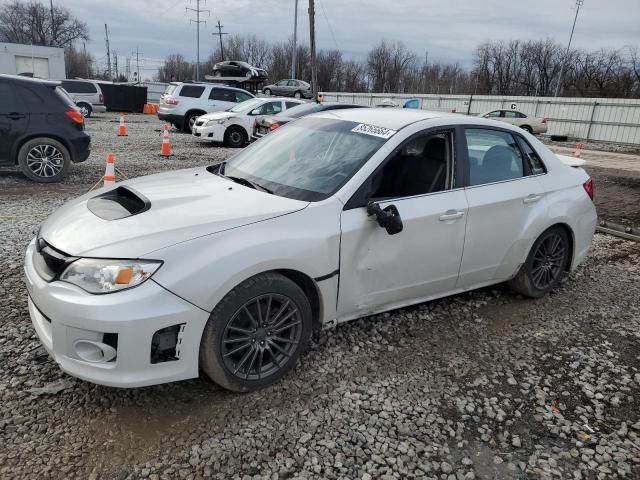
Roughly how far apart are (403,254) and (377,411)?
1.07 meters

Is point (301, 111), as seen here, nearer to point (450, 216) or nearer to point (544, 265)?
point (544, 265)

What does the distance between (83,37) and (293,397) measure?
291 ft

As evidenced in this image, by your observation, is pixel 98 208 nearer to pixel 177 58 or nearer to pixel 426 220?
pixel 426 220

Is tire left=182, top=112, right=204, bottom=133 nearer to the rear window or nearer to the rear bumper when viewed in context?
the rear window

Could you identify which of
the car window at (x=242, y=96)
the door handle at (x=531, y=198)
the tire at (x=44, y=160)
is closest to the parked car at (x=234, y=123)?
the car window at (x=242, y=96)

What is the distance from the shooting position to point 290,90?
36812 millimetres

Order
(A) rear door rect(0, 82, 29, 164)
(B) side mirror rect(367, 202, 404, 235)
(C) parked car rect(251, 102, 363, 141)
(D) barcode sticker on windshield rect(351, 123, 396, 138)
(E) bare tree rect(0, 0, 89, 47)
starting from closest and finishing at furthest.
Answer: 1. (B) side mirror rect(367, 202, 404, 235)
2. (D) barcode sticker on windshield rect(351, 123, 396, 138)
3. (A) rear door rect(0, 82, 29, 164)
4. (C) parked car rect(251, 102, 363, 141)
5. (E) bare tree rect(0, 0, 89, 47)

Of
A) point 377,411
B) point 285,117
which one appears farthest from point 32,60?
point 377,411

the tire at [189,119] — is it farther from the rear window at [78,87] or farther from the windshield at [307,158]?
the windshield at [307,158]

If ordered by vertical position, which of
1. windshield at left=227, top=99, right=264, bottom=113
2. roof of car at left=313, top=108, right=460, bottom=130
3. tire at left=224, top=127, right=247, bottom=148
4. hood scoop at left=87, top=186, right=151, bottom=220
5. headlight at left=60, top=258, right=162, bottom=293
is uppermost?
roof of car at left=313, top=108, right=460, bottom=130

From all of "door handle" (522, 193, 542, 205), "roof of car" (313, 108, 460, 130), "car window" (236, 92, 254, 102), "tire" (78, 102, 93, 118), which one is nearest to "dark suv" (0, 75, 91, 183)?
"roof of car" (313, 108, 460, 130)

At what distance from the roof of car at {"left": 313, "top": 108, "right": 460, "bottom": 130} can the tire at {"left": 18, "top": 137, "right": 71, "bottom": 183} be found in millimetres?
6281

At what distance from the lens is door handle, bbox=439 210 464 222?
3.62 m

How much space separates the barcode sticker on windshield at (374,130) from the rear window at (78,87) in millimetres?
25259
